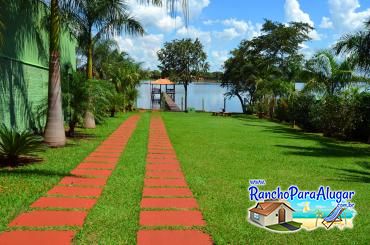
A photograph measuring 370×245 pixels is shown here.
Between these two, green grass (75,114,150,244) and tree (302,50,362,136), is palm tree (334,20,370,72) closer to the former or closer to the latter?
tree (302,50,362,136)

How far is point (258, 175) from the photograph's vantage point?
8.05 meters

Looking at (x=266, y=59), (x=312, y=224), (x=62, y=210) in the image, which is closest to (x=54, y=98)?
(x=62, y=210)

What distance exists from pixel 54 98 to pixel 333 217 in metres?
7.95

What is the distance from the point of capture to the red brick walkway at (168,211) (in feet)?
14.4

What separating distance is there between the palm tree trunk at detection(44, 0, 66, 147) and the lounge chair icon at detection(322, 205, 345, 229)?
25.5 ft

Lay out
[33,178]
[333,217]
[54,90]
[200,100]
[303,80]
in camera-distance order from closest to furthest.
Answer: [333,217], [33,178], [54,90], [303,80], [200,100]

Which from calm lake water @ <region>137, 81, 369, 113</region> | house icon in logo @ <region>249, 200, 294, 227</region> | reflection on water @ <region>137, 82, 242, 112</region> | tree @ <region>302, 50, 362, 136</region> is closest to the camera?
house icon in logo @ <region>249, 200, 294, 227</region>

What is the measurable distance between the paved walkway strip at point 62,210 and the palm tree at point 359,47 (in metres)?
9.80

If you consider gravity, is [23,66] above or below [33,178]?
above

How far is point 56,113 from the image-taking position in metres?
10.8

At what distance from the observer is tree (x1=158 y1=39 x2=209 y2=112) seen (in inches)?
1601

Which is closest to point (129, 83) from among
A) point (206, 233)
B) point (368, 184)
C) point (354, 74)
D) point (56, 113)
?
point (354, 74)

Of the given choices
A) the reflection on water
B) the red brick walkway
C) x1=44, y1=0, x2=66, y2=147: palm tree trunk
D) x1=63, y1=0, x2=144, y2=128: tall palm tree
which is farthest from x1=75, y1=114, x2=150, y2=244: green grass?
the reflection on water

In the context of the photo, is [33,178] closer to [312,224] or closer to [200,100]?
[312,224]
